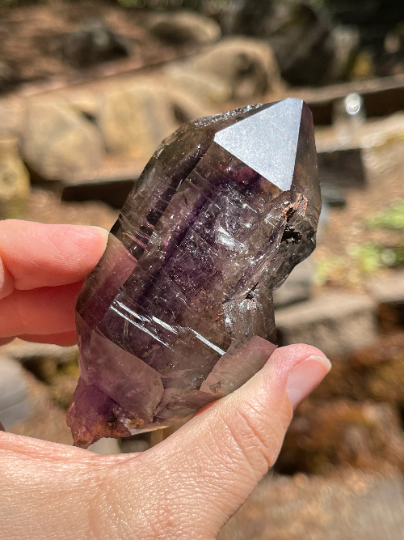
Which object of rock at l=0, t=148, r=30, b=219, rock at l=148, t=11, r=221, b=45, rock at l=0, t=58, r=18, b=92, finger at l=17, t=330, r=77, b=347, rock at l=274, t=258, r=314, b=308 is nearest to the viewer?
finger at l=17, t=330, r=77, b=347

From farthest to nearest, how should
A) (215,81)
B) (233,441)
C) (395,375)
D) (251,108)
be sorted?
(215,81), (395,375), (251,108), (233,441)

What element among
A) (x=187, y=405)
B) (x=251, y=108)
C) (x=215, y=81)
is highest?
(x=251, y=108)

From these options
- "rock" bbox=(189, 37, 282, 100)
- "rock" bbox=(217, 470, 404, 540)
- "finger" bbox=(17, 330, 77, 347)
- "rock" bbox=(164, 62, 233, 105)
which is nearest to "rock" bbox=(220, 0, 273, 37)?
"rock" bbox=(189, 37, 282, 100)

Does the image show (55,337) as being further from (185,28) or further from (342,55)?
(185,28)

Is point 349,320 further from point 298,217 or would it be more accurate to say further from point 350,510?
point 298,217

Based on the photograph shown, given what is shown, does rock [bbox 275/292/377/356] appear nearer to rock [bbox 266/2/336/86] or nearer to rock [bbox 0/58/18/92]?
rock [bbox 266/2/336/86]

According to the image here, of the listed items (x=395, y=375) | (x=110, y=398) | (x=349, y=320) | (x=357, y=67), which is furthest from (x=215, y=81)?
(x=110, y=398)

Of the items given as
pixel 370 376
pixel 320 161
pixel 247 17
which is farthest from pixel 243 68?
pixel 370 376

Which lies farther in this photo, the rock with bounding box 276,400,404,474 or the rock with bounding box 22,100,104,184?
the rock with bounding box 22,100,104,184
